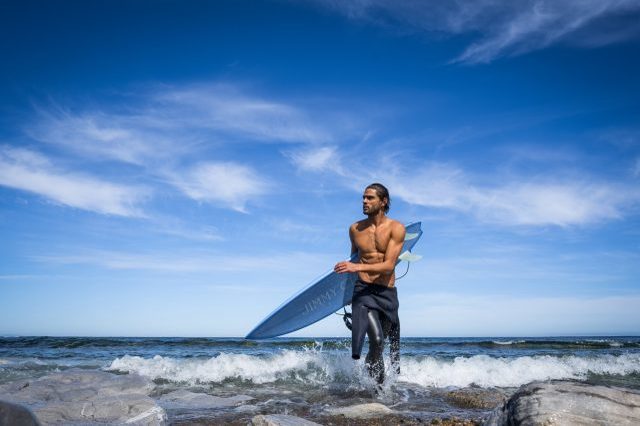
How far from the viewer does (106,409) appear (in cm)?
407

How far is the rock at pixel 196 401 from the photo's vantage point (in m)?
4.97

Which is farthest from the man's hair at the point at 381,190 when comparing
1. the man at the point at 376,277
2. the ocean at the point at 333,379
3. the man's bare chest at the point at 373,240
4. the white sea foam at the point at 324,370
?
the white sea foam at the point at 324,370

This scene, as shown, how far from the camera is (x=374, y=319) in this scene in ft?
17.3

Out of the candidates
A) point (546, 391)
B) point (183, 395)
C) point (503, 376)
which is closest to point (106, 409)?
point (183, 395)

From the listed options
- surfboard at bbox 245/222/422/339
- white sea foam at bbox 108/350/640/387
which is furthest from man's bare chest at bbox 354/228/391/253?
white sea foam at bbox 108/350/640/387

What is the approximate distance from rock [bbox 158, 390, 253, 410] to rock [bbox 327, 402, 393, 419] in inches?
49.3

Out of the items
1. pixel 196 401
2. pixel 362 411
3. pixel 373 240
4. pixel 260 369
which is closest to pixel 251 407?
pixel 196 401

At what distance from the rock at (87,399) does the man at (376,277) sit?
228 cm

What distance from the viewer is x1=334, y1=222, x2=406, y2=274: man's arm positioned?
5.11 metres

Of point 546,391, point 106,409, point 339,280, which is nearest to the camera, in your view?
point 546,391

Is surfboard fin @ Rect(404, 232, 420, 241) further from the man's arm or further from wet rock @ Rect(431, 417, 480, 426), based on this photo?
wet rock @ Rect(431, 417, 480, 426)

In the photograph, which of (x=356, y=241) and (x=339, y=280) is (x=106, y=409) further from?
(x=339, y=280)

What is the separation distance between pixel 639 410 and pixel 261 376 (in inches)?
241

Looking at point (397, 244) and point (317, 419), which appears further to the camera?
point (397, 244)
